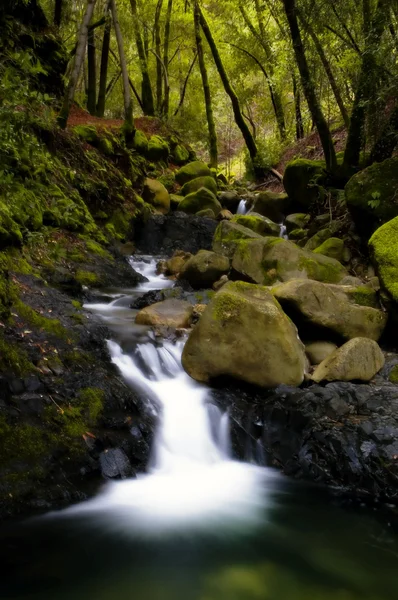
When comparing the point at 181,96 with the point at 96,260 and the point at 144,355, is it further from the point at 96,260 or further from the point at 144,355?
the point at 144,355

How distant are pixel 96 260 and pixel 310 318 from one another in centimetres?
498

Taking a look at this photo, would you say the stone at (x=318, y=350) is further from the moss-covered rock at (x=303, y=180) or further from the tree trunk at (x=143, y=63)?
the tree trunk at (x=143, y=63)

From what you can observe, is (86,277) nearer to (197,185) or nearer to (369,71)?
(369,71)

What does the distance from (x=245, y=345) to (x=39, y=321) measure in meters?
2.31

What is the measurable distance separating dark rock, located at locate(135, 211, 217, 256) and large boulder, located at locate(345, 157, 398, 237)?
478 cm

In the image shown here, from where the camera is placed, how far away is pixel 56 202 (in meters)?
8.60

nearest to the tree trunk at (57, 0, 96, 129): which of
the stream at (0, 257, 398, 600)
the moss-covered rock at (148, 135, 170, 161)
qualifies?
the moss-covered rock at (148, 135, 170, 161)

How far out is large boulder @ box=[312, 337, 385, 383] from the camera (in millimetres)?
5270

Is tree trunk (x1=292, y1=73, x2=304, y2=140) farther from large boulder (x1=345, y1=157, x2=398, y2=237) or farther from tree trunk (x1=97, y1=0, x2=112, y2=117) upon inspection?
large boulder (x1=345, y1=157, x2=398, y2=237)

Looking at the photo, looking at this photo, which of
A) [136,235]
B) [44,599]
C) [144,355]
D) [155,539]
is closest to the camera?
[44,599]

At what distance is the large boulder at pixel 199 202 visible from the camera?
14.6 metres

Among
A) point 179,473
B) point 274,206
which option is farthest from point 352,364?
point 274,206

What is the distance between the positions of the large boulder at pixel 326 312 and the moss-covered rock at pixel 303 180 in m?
6.24

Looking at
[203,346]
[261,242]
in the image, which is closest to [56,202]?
[261,242]
